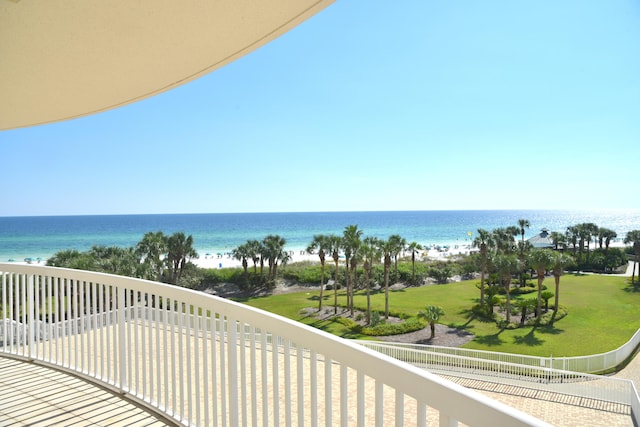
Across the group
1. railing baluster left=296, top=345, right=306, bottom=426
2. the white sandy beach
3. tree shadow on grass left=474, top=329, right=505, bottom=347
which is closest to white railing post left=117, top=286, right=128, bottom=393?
railing baluster left=296, top=345, right=306, bottom=426

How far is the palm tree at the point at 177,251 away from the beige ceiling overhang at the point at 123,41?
1162 inches

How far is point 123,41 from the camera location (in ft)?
5.17

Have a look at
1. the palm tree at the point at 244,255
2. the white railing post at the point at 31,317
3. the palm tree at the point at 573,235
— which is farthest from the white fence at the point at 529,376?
the palm tree at the point at 573,235

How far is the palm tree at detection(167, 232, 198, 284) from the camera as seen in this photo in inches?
1174

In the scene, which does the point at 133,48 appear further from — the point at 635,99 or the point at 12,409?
the point at 635,99

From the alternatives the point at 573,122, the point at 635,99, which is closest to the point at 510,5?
the point at 635,99

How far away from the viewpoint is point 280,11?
49.8 inches

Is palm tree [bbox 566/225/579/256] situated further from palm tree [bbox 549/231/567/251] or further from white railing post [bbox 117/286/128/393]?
white railing post [bbox 117/286/128/393]

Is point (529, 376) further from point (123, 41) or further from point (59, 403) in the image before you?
point (123, 41)

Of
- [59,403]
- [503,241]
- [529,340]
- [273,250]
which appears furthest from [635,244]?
[59,403]

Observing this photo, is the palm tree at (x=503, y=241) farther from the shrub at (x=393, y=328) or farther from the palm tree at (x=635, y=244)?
the shrub at (x=393, y=328)

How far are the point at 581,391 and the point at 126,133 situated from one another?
7316 cm

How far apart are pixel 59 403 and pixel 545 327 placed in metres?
28.2

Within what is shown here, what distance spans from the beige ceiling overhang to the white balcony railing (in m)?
1.13
